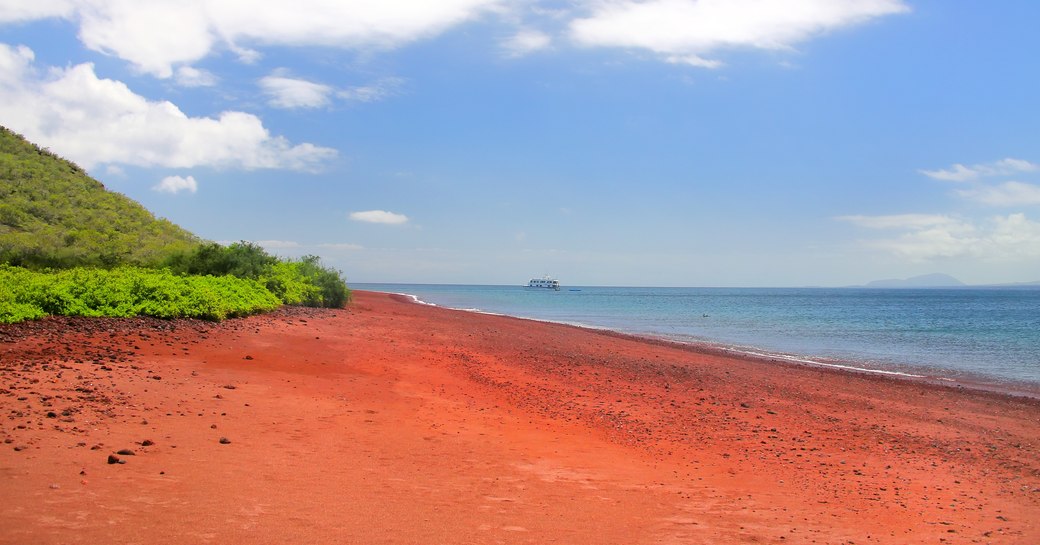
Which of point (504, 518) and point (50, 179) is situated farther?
point (50, 179)

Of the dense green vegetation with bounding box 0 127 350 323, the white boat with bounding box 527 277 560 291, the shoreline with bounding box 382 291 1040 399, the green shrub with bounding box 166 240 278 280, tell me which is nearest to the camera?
the dense green vegetation with bounding box 0 127 350 323

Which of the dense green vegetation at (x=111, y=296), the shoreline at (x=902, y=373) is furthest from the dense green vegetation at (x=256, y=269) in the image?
the shoreline at (x=902, y=373)

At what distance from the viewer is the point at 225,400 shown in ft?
32.6

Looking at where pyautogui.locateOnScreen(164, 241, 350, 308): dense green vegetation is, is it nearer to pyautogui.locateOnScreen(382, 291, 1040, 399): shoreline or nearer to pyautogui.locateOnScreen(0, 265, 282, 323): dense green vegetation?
pyautogui.locateOnScreen(0, 265, 282, 323): dense green vegetation

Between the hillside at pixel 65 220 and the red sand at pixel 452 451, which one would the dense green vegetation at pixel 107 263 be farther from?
the red sand at pixel 452 451

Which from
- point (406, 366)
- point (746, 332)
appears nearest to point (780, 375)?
point (406, 366)

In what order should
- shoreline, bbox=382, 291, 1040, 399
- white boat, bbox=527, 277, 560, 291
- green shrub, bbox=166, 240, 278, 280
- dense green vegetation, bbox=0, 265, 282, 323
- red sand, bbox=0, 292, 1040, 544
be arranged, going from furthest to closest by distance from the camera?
white boat, bbox=527, 277, 560, 291, green shrub, bbox=166, 240, 278, 280, shoreline, bbox=382, 291, 1040, 399, dense green vegetation, bbox=0, 265, 282, 323, red sand, bbox=0, 292, 1040, 544

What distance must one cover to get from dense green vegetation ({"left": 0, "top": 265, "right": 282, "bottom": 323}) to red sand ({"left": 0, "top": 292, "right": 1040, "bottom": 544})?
0.65 m

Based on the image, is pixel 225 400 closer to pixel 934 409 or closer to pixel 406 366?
pixel 406 366

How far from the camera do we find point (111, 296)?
14688mm

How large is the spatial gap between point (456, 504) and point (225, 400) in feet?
16.0

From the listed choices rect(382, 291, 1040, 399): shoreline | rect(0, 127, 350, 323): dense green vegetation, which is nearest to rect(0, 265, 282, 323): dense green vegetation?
rect(0, 127, 350, 323): dense green vegetation

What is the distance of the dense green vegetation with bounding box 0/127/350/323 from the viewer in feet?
47.5

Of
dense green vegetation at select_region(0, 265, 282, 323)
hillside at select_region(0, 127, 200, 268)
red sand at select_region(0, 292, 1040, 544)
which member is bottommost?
red sand at select_region(0, 292, 1040, 544)
